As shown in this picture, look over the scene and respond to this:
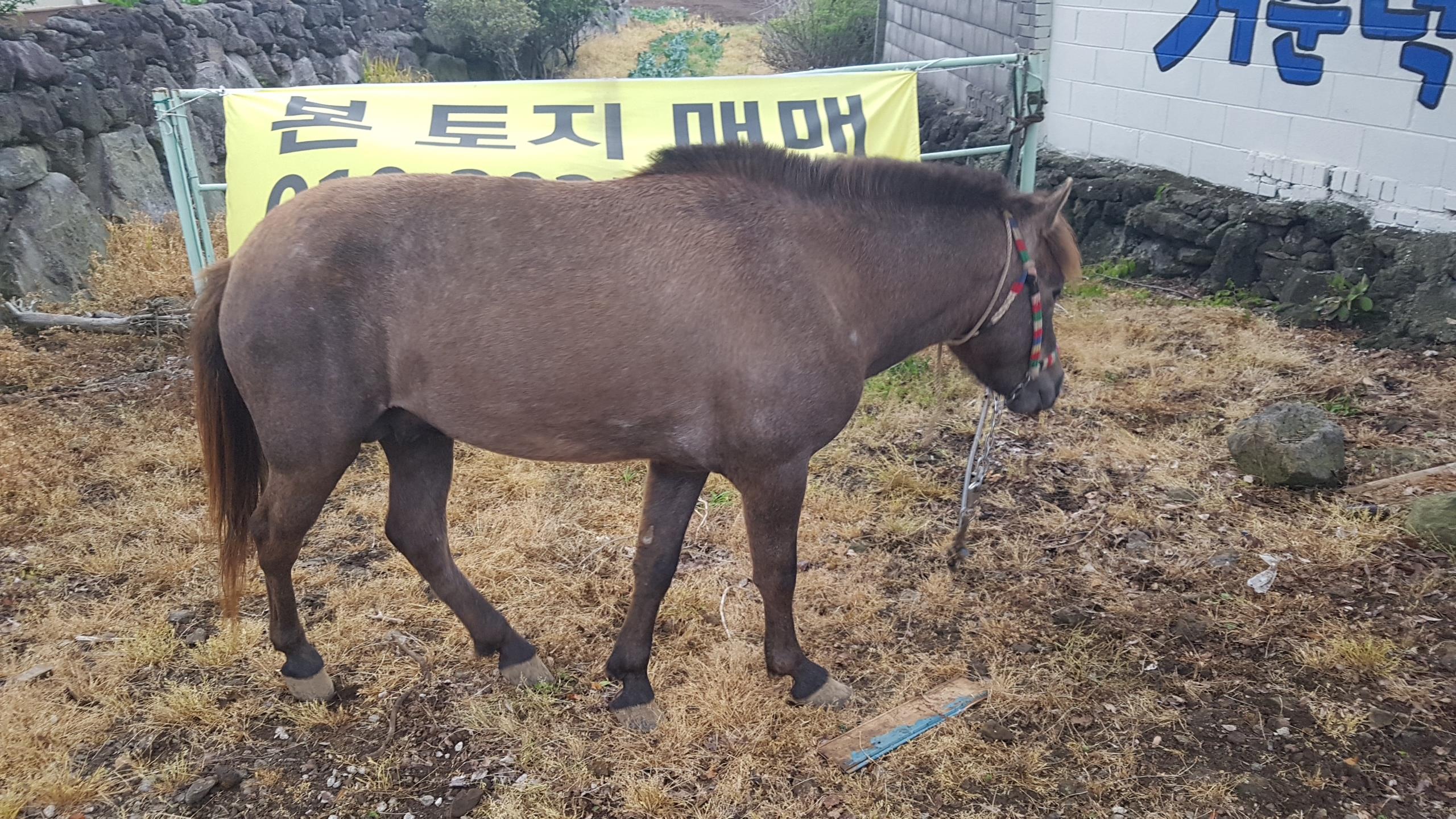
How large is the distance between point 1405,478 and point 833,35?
1123cm

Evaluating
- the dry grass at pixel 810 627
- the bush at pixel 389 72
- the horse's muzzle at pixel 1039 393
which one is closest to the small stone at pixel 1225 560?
the dry grass at pixel 810 627

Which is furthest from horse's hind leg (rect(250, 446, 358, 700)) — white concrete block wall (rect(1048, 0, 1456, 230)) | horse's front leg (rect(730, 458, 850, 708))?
white concrete block wall (rect(1048, 0, 1456, 230))

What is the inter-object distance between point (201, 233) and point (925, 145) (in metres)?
6.91

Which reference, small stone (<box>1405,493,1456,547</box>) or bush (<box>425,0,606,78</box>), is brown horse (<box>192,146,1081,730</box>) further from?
bush (<box>425,0,606,78</box>)

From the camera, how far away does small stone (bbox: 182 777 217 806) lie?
269 cm

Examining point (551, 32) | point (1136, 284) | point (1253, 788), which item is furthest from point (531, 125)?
point (551, 32)

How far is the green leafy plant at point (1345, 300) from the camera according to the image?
5.77 meters

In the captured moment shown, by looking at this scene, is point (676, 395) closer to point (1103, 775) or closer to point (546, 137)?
point (1103, 775)

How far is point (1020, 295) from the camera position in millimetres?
2951

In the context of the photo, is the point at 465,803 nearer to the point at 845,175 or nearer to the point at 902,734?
the point at 902,734

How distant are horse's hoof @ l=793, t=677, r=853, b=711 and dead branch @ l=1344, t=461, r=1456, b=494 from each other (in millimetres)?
2603

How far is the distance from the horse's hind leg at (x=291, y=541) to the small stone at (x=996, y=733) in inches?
81.8

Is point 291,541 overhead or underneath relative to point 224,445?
underneath

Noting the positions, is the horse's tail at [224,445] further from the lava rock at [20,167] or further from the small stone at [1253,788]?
the lava rock at [20,167]
